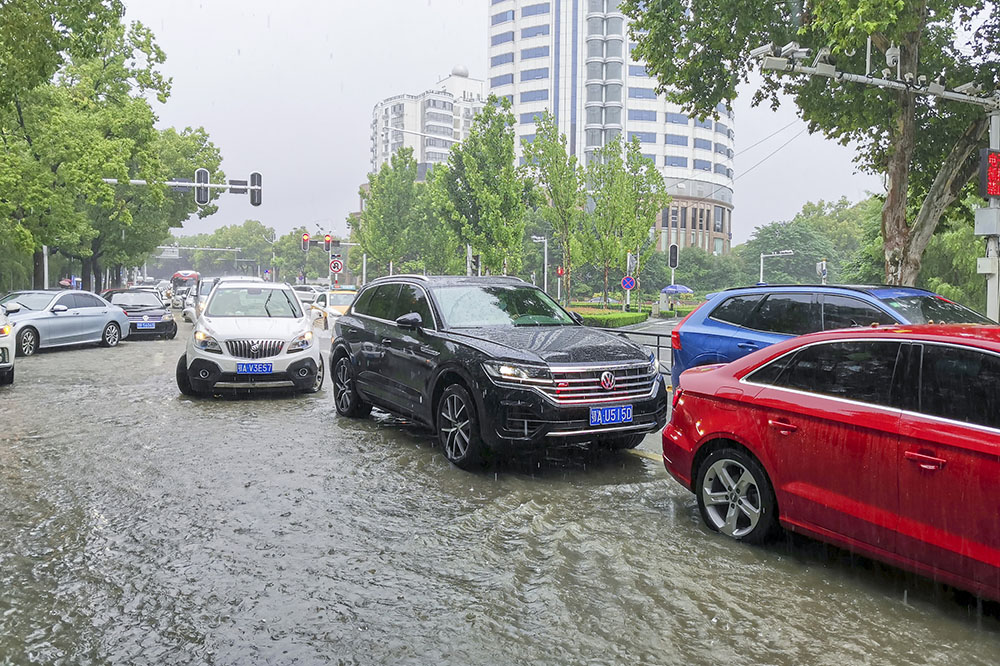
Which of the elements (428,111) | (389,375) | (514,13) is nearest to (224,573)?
(389,375)

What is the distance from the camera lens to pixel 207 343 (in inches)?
454

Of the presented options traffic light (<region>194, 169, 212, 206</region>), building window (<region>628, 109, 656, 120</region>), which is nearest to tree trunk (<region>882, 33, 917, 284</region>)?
traffic light (<region>194, 169, 212, 206</region>)

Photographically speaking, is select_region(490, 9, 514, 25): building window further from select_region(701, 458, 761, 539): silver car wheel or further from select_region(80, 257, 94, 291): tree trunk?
select_region(701, 458, 761, 539): silver car wheel

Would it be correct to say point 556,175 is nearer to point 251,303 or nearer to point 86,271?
point 86,271

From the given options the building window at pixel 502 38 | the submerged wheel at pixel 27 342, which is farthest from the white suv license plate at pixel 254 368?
the building window at pixel 502 38

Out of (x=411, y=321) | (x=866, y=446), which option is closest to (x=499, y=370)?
(x=411, y=321)

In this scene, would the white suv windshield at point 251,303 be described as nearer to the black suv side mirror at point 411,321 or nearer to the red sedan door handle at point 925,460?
the black suv side mirror at point 411,321

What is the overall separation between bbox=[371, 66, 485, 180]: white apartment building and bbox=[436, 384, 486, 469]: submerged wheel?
146m

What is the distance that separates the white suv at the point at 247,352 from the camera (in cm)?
1142

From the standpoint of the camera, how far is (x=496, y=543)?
529 cm

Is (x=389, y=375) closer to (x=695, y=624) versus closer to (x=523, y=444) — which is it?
(x=523, y=444)

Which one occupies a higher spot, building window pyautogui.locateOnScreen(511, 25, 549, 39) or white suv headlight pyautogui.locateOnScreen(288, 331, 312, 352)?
building window pyautogui.locateOnScreen(511, 25, 549, 39)

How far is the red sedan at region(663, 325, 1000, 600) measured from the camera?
3939mm

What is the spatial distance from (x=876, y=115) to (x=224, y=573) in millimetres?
15620
